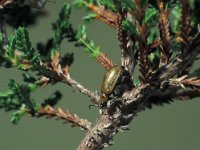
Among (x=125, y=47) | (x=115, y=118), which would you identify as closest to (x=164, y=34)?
(x=125, y=47)

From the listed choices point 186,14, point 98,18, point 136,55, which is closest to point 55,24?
point 98,18

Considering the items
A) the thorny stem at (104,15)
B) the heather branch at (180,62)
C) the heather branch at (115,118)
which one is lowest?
the heather branch at (115,118)

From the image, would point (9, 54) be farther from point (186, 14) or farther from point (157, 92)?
point (186, 14)

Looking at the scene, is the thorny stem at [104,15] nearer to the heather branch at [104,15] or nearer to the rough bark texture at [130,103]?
the heather branch at [104,15]

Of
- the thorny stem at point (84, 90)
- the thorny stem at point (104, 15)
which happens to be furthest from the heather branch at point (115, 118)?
the thorny stem at point (104, 15)

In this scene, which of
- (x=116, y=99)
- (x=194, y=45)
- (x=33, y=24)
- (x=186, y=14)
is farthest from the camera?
(x=33, y=24)

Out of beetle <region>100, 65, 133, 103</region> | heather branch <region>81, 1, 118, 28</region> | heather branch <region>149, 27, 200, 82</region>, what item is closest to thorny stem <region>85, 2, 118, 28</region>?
heather branch <region>81, 1, 118, 28</region>

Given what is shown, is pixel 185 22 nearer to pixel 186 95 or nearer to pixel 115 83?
pixel 115 83
